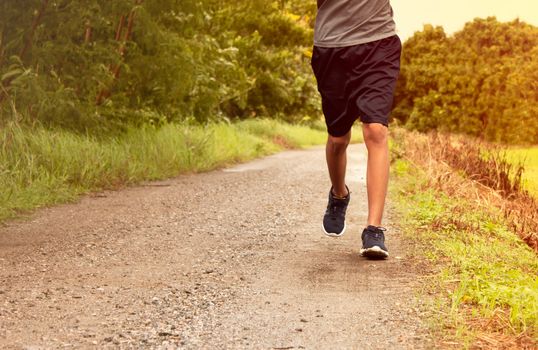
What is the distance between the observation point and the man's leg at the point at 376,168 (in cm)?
494

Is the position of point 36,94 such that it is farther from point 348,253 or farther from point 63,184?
point 348,253

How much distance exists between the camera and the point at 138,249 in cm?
551

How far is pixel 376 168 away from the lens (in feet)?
16.4

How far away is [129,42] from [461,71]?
31639 millimetres

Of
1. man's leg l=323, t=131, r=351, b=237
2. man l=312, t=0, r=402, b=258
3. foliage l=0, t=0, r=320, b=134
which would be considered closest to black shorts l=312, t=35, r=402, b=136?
man l=312, t=0, r=402, b=258

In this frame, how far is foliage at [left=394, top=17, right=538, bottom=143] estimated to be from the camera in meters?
35.0

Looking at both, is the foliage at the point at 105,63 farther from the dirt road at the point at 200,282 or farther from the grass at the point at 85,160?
the dirt road at the point at 200,282

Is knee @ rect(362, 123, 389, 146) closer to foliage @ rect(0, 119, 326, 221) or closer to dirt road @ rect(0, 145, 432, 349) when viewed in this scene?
dirt road @ rect(0, 145, 432, 349)

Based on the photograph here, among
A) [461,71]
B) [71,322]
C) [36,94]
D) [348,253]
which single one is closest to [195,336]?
[71,322]

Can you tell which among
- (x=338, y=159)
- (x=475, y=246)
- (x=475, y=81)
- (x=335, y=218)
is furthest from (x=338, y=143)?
(x=475, y=81)

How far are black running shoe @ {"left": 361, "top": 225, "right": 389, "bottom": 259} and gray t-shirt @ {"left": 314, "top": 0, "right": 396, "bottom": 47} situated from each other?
113 centimetres

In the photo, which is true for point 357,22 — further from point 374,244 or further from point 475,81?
point 475,81

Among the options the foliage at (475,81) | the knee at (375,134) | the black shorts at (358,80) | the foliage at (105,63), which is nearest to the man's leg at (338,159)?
the black shorts at (358,80)

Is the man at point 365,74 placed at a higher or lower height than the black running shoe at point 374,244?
higher
